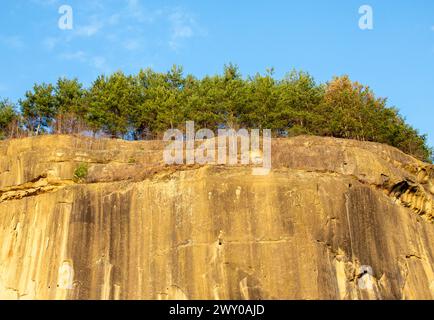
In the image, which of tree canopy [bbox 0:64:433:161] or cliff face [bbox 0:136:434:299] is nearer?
cliff face [bbox 0:136:434:299]

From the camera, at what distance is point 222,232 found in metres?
19.6

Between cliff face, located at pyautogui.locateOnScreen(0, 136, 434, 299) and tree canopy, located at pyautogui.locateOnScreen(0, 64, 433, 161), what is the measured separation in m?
12.7

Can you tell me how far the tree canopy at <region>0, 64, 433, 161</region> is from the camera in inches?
1425

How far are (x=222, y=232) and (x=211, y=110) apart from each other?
18.5m

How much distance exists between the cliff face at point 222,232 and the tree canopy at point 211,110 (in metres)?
12.7

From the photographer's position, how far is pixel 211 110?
37.3m

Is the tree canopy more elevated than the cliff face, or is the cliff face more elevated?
the tree canopy

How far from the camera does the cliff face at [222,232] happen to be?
19.2m

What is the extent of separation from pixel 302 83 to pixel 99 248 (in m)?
22.7

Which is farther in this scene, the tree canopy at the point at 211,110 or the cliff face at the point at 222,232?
the tree canopy at the point at 211,110

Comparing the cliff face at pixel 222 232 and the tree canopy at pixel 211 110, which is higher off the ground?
the tree canopy at pixel 211 110

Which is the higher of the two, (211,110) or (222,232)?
(211,110)

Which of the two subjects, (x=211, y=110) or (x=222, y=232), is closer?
(x=222, y=232)
